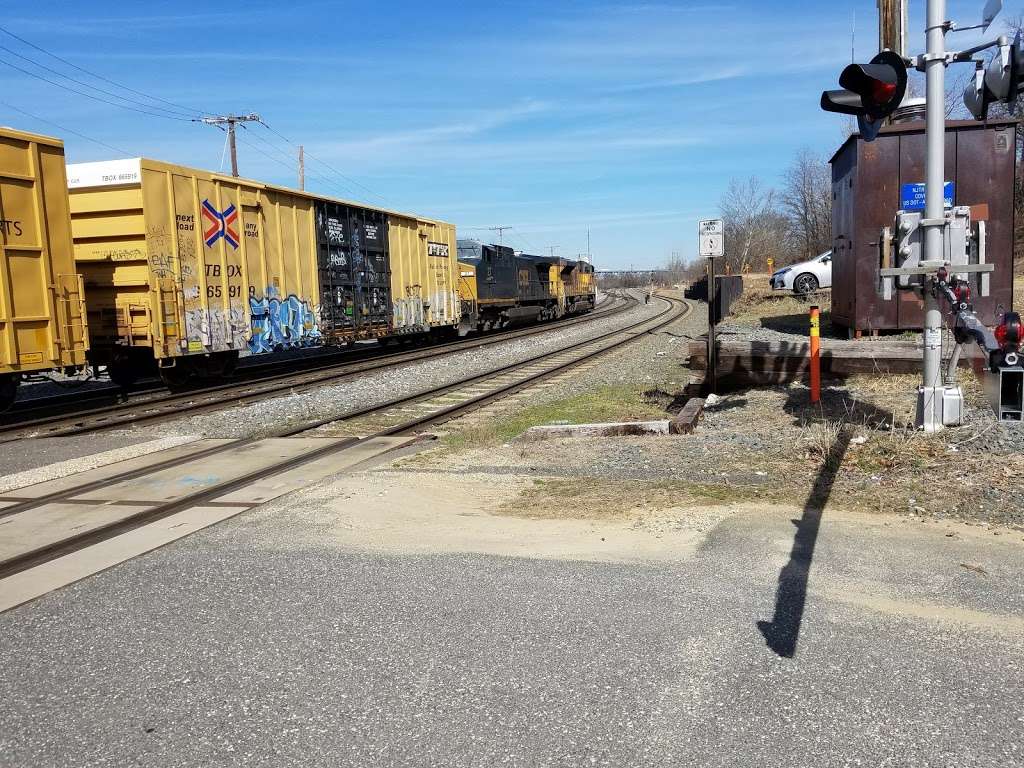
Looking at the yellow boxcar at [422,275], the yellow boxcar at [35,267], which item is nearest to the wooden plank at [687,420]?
the yellow boxcar at [35,267]

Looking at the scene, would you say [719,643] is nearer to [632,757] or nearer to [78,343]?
[632,757]

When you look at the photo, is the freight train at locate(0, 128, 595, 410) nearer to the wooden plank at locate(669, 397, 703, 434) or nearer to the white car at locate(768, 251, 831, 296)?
the wooden plank at locate(669, 397, 703, 434)

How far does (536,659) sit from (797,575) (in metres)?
1.64

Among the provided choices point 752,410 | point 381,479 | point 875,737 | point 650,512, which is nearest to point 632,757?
point 875,737

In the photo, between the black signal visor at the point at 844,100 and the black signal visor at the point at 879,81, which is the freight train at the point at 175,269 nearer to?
the black signal visor at the point at 844,100

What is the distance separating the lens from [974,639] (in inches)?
134

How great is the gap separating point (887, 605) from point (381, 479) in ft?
14.1

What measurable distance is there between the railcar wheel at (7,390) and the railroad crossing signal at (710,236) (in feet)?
33.5

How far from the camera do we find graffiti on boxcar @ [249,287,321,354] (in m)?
15.5

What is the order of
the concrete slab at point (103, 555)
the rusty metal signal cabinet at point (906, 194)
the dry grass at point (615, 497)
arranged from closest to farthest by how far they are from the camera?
the concrete slab at point (103, 555)
the dry grass at point (615, 497)
the rusty metal signal cabinet at point (906, 194)

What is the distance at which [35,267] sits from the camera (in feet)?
36.0

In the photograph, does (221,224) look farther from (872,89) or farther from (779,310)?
(779,310)

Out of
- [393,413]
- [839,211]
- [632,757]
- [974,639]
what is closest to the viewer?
[632,757]

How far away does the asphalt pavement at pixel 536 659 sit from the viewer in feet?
9.05
